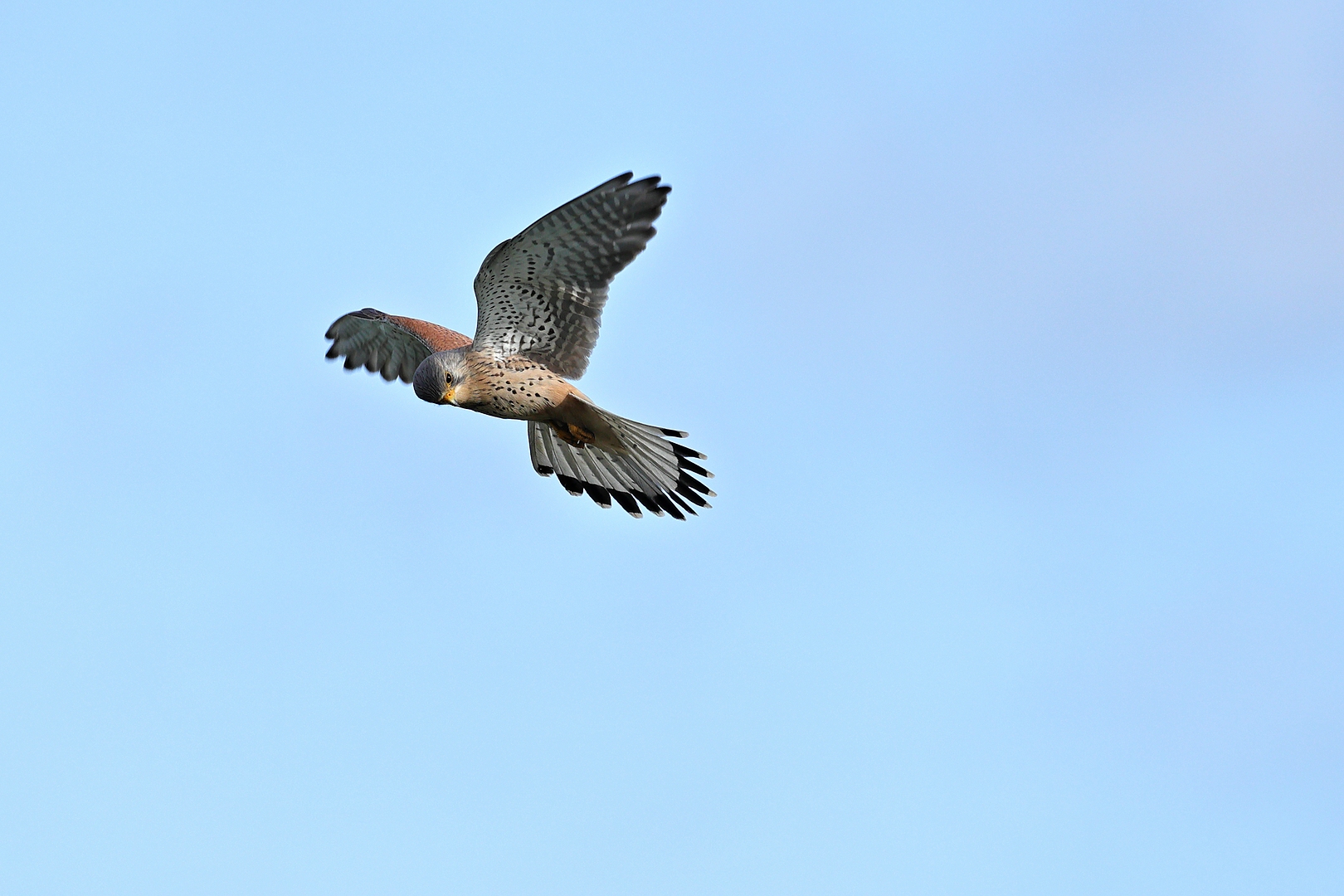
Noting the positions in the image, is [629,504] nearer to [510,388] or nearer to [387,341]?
[510,388]

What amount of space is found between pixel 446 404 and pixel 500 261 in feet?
3.59

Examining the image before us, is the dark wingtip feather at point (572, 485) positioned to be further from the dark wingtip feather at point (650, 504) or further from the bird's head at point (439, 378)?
the bird's head at point (439, 378)

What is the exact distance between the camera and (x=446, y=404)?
11.5 m

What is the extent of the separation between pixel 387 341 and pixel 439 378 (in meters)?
2.67

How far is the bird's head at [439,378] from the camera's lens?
11.3 meters

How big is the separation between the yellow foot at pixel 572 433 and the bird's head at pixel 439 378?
38.8 inches

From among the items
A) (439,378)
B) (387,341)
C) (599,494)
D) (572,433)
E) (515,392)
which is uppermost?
(387,341)

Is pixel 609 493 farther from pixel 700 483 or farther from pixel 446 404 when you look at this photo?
pixel 446 404

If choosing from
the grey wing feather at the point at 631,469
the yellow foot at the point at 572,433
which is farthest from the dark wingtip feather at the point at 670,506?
the yellow foot at the point at 572,433

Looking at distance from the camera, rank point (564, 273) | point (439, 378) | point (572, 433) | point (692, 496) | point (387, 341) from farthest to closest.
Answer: point (387, 341)
point (692, 496)
point (572, 433)
point (564, 273)
point (439, 378)

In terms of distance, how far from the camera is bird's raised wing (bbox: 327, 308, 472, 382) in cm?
1332

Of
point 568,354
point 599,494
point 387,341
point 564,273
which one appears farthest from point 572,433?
point 387,341

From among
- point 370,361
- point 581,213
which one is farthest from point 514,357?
point 370,361

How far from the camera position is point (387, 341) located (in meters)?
13.8
